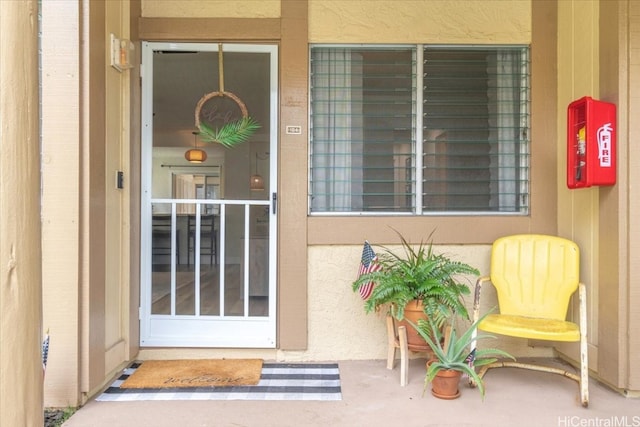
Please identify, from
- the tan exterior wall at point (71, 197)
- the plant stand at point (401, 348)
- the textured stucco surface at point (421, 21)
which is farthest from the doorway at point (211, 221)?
the plant stand at point (401, 348)

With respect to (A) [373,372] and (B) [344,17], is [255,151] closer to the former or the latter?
(B) [344,17]

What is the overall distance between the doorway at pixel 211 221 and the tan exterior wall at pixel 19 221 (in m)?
2.02

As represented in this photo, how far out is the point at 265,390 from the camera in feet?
7.66

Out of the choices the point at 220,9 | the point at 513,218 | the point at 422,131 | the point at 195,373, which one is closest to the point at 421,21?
the point at 422,131

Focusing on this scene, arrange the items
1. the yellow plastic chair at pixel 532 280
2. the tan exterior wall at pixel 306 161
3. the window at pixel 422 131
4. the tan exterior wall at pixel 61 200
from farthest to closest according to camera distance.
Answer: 1. the window at pixel 422 131
2. the tan exterior wall at pixel 306 161
3. the yellow plastic chair at pixel 532 280
4. the tan exterior wall at pixel 61 200

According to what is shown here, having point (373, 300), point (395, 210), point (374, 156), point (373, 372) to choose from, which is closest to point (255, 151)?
point (374, 156)

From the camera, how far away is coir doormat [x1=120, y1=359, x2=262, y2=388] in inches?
94.9

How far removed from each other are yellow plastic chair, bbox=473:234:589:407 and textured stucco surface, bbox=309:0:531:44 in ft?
4.61

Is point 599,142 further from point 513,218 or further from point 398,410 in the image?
point 398,410

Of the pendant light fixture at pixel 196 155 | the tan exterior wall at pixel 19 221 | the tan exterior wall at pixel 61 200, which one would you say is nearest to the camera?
the tan exterior wall at pixel 19 221

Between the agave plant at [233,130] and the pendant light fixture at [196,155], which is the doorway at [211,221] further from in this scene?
the pendant light fixture at [196,155]

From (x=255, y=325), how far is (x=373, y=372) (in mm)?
839

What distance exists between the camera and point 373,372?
8.53 feet
